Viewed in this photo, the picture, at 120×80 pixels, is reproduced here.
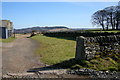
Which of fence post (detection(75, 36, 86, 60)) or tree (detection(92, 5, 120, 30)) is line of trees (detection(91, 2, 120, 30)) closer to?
tree (detection(92, 5, 120, 30))

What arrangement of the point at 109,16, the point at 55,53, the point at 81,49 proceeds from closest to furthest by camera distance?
the point at 81,49 < the point at 55,53 < the point at 109,16

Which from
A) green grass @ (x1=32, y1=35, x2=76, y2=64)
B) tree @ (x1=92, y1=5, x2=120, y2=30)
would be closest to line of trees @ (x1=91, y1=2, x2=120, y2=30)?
tree @ (x1=92, y1=5, x2=120, y2=30)

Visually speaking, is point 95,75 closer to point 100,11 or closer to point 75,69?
point 75,69

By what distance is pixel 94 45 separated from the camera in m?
9.90

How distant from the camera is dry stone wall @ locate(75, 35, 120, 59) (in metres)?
9.59

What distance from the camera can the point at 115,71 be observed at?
814 centimetres

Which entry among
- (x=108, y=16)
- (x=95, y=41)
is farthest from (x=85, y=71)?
(x=108, y=16)

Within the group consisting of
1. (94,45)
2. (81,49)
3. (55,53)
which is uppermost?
(94,45)

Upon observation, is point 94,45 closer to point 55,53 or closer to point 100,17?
point 55,53

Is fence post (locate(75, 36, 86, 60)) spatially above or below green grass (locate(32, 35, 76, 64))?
above

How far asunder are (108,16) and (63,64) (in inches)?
1968

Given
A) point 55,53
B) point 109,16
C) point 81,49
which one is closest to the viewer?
point 81,49

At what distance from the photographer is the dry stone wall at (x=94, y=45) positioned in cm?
959

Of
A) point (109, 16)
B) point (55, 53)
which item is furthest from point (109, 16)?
point (55, 53)
